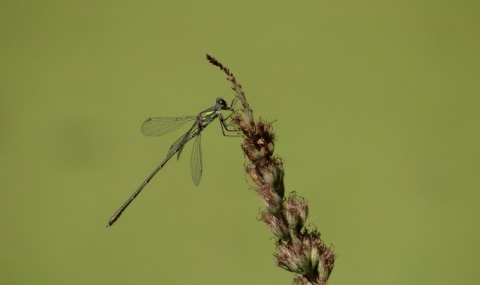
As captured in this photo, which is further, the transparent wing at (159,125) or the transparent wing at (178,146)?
the transparent wing at (159,125)

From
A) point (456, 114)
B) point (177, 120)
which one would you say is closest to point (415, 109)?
point (456, 114)

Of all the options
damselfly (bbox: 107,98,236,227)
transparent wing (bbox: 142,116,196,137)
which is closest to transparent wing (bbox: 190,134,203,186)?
damselfly (bbox: 107,98,236,227)

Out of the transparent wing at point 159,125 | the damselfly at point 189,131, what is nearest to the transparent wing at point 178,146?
the damselfly at point 189,131

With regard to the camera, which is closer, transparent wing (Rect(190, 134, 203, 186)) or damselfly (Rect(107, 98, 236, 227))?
damselfly (Rect(107, 98, 236, 227))

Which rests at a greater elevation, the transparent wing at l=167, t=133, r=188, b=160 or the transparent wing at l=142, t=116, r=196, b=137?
the transparent wing at l=142, t=116, r=196, b=137

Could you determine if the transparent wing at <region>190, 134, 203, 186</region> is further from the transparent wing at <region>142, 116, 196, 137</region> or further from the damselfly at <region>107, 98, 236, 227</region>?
the transparent wing at <region>142, 116, 196, 137</region>

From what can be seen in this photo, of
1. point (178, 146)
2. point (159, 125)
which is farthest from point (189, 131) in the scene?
point (159, 125)

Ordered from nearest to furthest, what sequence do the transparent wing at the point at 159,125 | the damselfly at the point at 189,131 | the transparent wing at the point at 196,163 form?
the damselfly at the point at 189,131
the transparent wing at the point at 196,163
the transparent wing at the point at 159,125

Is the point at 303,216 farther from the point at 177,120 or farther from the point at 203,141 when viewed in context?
the point at 203,141

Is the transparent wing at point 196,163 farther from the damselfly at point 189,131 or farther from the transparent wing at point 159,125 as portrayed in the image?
the transparent wing at point 159,125
